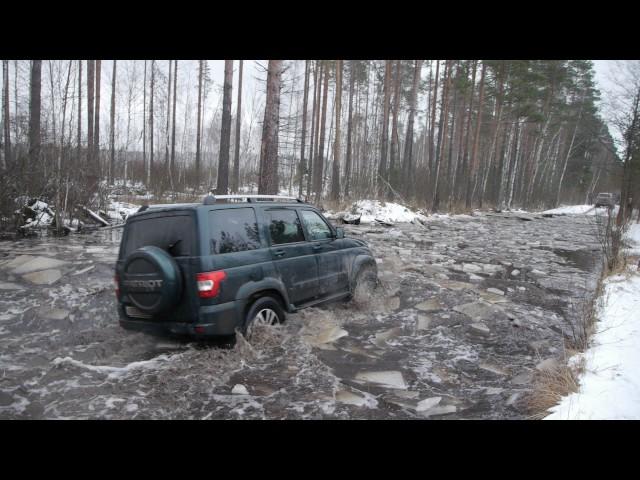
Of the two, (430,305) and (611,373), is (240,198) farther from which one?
(611,373)

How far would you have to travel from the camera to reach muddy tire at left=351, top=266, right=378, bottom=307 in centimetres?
642

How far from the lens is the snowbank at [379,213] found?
17.9 meters

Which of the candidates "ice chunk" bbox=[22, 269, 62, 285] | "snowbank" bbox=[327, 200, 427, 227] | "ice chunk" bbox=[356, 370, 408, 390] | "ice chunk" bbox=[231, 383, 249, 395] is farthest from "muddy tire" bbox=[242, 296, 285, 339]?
"snowbank" bbox=[327, 200, 427, 227]

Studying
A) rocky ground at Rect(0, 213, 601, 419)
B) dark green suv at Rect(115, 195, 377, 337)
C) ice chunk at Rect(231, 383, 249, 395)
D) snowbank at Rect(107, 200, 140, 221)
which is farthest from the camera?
snowbank at Rect(107, 200, 140, 221)

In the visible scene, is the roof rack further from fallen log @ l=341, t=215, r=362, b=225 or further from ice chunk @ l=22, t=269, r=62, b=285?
fallen log @ l=341, t=215, r=362, b=225

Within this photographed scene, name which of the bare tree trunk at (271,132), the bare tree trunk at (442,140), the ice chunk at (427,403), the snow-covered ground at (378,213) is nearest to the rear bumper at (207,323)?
the ice chunk at (427,403)

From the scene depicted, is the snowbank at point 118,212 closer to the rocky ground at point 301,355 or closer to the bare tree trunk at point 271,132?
the rocky ground at point 301,355

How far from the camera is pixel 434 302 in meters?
6.82

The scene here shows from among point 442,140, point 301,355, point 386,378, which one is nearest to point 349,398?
point 386,378

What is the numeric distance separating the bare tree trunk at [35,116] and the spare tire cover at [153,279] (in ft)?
26.0

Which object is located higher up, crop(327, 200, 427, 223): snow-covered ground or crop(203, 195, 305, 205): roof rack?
crop(203, 195, 305, 205): roof rack

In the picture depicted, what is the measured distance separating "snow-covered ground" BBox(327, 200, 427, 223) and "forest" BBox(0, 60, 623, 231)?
3.80 ft
